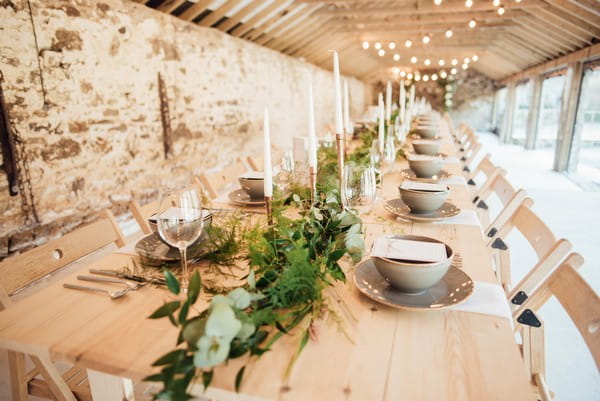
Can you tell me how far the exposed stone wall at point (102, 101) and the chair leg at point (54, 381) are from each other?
1725mm

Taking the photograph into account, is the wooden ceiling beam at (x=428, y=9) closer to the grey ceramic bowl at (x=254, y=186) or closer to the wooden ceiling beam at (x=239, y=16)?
the wooden ceiling beam at (x=239, y=16)

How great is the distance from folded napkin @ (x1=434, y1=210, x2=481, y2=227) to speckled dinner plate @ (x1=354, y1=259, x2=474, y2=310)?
1.89 feet

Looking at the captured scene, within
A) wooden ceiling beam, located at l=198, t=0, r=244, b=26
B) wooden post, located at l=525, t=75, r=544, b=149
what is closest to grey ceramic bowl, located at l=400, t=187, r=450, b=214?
wooden ceiling beam, located at l=198, t=0, r=244, b=26

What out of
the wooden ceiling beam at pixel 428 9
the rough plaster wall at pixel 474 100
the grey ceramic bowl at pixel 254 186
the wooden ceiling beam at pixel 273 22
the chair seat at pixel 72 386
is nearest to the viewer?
the chair seat at pixel 72 386

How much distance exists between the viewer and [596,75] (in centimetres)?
725

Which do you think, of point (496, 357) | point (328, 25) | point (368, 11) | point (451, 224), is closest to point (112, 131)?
point (451, 224)

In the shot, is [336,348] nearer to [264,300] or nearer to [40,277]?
[264,300]

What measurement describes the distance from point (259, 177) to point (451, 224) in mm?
937

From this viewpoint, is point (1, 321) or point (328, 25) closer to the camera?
point (1, 321)

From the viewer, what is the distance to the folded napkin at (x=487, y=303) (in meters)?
1.00

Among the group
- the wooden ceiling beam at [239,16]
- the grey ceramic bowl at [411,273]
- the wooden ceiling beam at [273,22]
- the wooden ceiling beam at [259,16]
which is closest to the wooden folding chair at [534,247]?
the grey ceramic bowl at [411,273]

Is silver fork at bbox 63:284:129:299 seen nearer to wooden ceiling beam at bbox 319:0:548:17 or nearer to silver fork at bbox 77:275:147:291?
silver fork at bbox 77:275:147:291

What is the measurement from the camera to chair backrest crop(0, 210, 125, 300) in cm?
124

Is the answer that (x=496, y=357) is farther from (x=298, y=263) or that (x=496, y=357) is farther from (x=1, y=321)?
(x=1, y=321)
